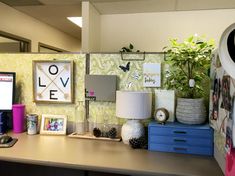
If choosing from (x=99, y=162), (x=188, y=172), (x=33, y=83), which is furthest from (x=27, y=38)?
(x=188, y=172)

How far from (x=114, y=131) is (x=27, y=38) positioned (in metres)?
3.08

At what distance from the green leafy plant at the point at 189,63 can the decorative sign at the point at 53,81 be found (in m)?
0.71

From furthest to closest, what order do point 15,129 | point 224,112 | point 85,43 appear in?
point 85,43
point 15,129
point 224,112

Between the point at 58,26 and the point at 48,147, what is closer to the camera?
the point at 48,147

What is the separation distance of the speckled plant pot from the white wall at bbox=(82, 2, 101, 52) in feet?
7.52

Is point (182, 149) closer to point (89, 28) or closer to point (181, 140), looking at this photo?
point (181, 140)

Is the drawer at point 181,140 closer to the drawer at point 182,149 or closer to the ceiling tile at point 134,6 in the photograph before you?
the drawer at point 182,149

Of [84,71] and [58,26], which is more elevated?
[58,26]

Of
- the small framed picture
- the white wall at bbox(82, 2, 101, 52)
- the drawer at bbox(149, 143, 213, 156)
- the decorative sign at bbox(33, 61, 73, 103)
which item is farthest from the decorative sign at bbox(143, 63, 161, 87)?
the white wall at bbox(82, 2, 101, 52)

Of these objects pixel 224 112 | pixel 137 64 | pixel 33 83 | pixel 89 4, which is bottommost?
pixel 224 112

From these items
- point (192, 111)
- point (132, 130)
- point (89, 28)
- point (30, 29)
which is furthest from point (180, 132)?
point (30, 29)

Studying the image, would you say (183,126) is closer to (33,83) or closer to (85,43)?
(33,83)

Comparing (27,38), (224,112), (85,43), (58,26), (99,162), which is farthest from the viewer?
(58,26)

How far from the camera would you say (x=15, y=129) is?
1.67 meters
